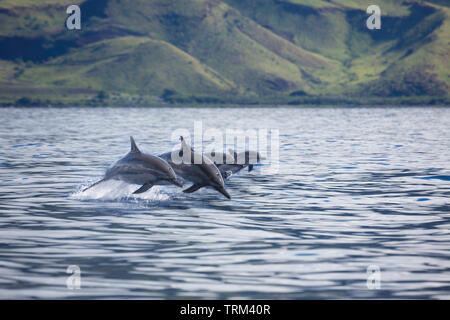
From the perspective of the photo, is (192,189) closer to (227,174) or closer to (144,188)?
(144,188)

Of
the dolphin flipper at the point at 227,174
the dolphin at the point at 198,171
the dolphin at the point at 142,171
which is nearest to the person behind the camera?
the dolphin at the point at 142,171

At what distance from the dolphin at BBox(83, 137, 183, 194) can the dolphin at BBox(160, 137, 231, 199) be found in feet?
3.13

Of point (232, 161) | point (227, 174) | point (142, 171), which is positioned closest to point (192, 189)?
point (142, 171)

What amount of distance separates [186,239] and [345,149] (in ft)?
100

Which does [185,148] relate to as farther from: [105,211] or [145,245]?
[145,245]

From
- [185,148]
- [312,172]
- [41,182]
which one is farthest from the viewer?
[312,172]

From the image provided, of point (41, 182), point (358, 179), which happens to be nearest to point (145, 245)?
point (41, 182)

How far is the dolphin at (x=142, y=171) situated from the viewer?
1959 cm

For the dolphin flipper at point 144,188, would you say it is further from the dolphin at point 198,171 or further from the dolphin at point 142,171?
the dolphin at point 198,171

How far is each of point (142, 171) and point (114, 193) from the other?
7.81 ft

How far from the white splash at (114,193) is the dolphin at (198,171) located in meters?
1.37

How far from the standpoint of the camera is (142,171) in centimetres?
2000

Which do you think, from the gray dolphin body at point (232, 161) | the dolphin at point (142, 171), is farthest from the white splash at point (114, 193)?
the gray dolphin body at point (232, 161)
